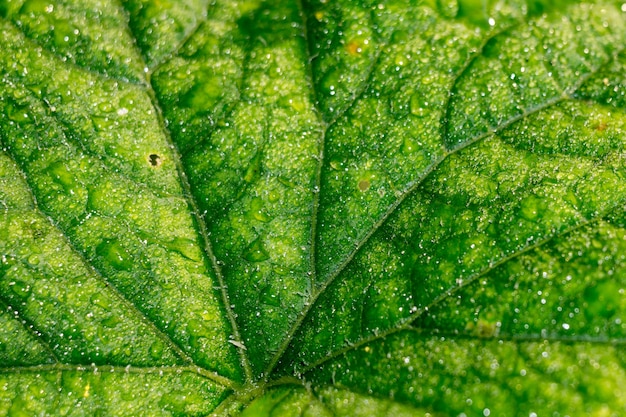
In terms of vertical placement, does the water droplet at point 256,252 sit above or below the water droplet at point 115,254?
below

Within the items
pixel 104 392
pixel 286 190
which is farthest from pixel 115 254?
pixel 286 190

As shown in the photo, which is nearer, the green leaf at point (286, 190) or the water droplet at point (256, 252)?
the green leaf at point (286, 190)

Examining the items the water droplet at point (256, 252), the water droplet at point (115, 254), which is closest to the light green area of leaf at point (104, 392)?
the water droplet at point (115, 254)

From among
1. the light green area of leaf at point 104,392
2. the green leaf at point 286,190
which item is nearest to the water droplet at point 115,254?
the green leaf at point 286,190

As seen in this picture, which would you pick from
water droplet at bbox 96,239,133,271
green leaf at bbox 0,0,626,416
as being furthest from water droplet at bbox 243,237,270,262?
water droplet at bbox 96,239,133,271

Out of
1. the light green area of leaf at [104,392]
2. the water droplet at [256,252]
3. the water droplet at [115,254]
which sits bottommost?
the light green area of leaf at [104,392]

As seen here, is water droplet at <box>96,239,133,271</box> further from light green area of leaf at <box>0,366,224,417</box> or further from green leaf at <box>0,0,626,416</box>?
light green area of leaf at <box>0,366,224,417</box>

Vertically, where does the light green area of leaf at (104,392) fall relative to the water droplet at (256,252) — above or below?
below

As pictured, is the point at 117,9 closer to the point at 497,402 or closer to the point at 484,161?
the point at 484,161

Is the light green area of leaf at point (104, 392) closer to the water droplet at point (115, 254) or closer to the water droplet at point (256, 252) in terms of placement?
the water droplet at point (115, 254)
